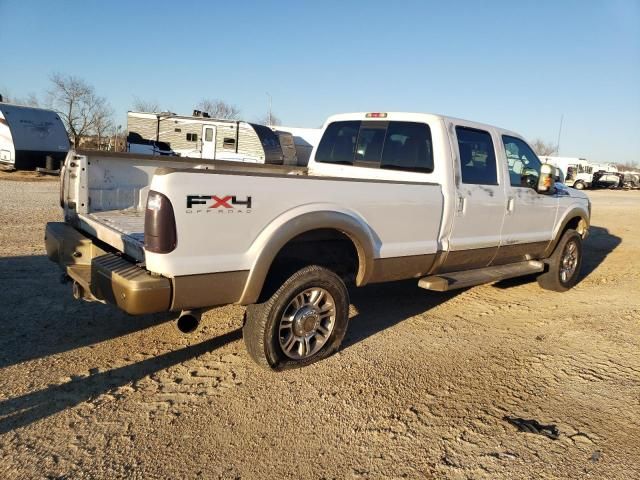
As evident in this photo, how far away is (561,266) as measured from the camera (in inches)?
262

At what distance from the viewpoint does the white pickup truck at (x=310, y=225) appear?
314cm

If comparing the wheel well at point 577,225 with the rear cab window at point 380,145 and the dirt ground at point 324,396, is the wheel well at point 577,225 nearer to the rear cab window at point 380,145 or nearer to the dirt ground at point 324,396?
the dirt ground at point 324,396

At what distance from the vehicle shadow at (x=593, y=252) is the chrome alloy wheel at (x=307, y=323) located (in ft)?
12.2

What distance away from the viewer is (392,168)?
507cm

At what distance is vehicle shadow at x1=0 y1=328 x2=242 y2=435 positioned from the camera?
3.06 meters

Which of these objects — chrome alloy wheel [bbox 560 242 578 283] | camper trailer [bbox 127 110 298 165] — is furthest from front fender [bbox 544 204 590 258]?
camper trailer [bbox 127 110 298 165]

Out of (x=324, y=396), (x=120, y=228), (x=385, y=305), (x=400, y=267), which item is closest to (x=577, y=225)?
(x=385, y=305)

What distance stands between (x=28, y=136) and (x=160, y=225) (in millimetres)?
19841

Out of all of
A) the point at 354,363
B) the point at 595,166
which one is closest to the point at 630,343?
the point at 354,363

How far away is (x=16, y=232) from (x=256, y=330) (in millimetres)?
6298

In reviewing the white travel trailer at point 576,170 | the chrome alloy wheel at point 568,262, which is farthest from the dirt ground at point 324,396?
the white travel trailer at point 576,170

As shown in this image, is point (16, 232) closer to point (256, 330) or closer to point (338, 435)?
point (256, 330)

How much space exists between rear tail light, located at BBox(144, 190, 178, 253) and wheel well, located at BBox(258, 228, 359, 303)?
850 mm

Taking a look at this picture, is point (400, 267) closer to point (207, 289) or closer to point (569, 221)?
point (207, 289)
